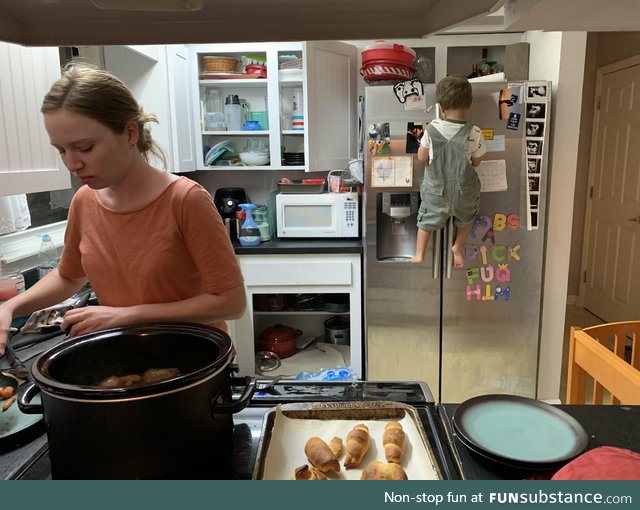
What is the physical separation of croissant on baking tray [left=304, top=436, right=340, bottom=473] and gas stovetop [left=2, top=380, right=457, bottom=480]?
9 centimetres

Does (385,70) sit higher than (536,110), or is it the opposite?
(385,70)

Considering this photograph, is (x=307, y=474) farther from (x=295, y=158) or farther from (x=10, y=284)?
(x=295, y=158)

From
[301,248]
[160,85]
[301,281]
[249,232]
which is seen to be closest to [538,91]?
[301,248]

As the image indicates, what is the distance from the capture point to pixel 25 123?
4.91 feet

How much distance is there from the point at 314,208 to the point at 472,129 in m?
→ 0.96

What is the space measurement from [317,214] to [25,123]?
163 cm

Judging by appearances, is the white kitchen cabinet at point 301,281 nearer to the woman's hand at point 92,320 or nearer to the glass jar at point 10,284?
the glass jar at point 10,284

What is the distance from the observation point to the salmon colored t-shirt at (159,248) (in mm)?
1059

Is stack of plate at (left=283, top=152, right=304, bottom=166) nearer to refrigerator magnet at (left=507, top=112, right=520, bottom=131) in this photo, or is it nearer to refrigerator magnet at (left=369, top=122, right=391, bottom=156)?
refrigerator magnet at (left=369, top=122, right=391, bottom=156)

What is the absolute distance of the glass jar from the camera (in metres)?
1.60

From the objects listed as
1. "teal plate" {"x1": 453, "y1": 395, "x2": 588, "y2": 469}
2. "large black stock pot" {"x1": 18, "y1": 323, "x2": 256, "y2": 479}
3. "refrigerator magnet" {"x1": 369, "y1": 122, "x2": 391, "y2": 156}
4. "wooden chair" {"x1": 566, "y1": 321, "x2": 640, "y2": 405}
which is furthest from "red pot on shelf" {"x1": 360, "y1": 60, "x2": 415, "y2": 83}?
"large black stock pot" {"x1": 18, "y1": 323, "x2": 256, "y2": 479}
